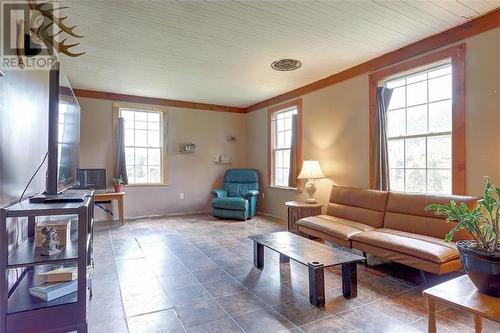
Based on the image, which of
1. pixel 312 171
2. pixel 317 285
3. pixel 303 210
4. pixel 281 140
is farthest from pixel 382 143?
pixel 281 140

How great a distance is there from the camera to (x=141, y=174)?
5926 millimetres

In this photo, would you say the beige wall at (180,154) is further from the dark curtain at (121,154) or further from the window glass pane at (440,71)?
the window glass pane at (440,71)

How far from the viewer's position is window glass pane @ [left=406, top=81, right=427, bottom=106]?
11.0 ft

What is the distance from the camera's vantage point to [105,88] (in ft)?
17.0

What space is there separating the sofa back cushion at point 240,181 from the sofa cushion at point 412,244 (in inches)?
133

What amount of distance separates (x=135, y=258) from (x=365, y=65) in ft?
12.6

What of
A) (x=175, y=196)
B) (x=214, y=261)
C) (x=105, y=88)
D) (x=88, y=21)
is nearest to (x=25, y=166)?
(x=88, y=21)

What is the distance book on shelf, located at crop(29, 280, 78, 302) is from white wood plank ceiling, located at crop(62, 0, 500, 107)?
2.22 meters

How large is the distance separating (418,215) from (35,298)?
10.7 ft

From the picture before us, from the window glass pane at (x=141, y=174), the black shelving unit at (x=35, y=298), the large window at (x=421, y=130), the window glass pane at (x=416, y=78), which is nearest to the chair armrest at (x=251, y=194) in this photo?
the window glass pane at (x=141, y=174)

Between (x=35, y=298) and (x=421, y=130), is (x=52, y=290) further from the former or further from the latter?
(x=421, y=130)

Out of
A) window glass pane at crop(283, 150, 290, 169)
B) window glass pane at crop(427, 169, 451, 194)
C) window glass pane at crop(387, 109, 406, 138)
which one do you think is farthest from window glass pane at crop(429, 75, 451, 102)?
window glass pane at crop(283, 150, 290, 169)

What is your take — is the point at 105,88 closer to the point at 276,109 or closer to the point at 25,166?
the point at 276,109

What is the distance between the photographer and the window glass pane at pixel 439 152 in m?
3.11
